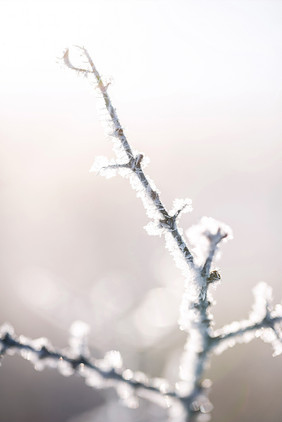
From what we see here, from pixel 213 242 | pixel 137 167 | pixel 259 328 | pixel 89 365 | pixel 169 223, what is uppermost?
pixel 137 167

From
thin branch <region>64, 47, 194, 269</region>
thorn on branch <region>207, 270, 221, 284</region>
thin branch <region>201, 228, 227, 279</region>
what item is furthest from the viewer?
thorn on branch <region>207, 270, 221, 284</region>

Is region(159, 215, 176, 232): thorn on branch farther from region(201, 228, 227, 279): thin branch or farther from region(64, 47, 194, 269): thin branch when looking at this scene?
region(201, 228, 227, 279): thin branch

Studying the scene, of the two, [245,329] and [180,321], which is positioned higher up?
[180,321]

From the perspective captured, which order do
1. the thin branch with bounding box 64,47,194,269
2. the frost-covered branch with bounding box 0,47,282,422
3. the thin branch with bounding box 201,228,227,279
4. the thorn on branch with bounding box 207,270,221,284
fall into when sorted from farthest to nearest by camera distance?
the thorn on branch with bounding box 207,270,221,284 < the thin branch with bounding box 64,47,194,269 < the frost-covered branch with bounding box 0,47,282,422 < the thin branch with bounding box 201,228,227,279

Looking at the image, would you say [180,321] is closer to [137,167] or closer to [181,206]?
[181,206]

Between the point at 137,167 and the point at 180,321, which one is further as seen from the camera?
the point at 180,321

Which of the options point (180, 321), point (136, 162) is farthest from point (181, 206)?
point (180, 321)

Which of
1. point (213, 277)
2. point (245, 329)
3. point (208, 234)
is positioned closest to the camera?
point (208, 234)

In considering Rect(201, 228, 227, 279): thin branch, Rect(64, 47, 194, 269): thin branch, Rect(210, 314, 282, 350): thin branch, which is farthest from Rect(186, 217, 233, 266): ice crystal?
Rect(210, 314, 282, 350): thin branch

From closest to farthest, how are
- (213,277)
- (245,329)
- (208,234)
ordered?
1. (208,234)
2. (245,329)
3. (213,277)

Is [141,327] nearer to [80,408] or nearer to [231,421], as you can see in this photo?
[231,421]

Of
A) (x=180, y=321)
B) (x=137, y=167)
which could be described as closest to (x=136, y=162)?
(x=137, y=167)
